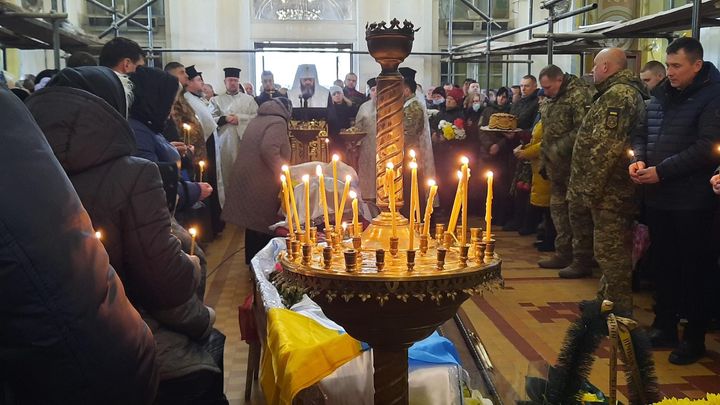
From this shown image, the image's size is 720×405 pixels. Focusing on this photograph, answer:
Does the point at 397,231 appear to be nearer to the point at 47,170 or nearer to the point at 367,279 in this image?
the point at 367,279

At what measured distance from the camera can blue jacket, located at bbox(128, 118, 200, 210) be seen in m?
2.96

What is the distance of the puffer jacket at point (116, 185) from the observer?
5.82 feet

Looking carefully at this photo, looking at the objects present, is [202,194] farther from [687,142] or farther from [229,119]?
[229,119]

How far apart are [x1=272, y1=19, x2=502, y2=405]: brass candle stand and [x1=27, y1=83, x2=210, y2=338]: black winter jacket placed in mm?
396

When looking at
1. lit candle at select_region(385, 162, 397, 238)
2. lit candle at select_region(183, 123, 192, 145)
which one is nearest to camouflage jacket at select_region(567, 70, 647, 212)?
lit candle at select_region(183, 123, 192, 145)

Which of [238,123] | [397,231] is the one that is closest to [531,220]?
[238,123]

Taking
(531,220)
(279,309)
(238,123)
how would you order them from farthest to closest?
(238,123) < (531,220) < (279,309)

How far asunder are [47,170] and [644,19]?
18.2 feet

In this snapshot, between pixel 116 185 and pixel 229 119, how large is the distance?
626cm

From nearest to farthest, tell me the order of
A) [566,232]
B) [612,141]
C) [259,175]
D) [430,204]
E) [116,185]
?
[430,204] < [116,185] < [612,141] < [259,175] < [566,232]

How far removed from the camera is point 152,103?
10.1ft

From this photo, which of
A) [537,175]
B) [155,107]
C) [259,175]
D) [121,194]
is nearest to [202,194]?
[155,107]

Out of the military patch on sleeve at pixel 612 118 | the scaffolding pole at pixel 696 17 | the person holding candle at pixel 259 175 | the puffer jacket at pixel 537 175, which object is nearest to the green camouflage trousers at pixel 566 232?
the puffer jacket at pixel 537 175

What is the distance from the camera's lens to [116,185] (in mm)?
1818
